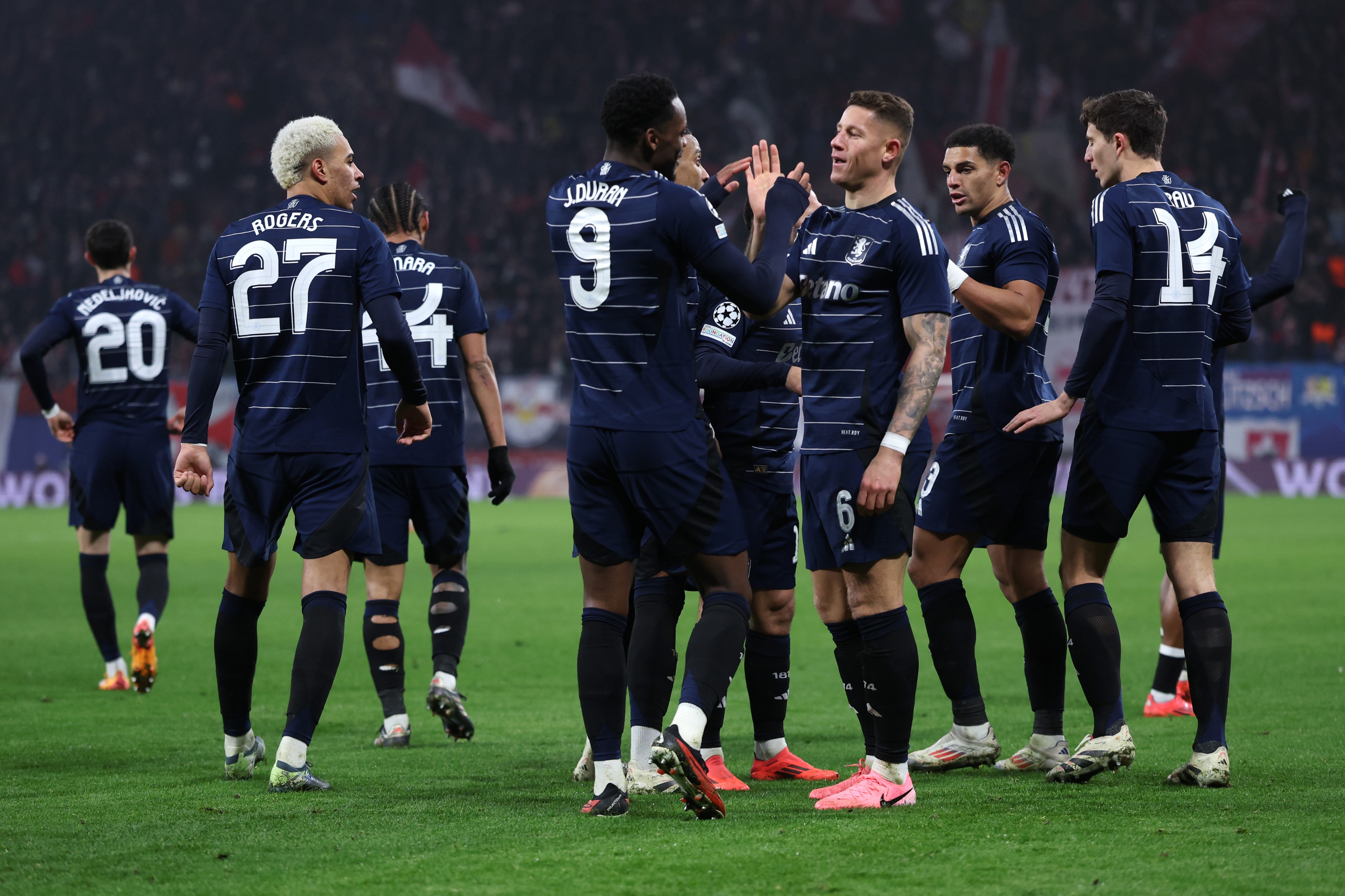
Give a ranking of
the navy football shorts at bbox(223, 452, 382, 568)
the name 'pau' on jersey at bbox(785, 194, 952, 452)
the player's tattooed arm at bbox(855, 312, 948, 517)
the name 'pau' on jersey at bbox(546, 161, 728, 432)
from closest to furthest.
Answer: the name 'pau' on jersey at bbox(546, 161, 728, 432)
the player's tattooed arm at bbox(855, 312, 948, 517)
the name 'pau' on jersey at bbox(785, 194, 952, 452)
the navy football shorts at bbox(223, 452, 382, 568)

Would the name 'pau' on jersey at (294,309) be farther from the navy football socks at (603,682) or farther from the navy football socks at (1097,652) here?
the navy football socks at (1097,652)

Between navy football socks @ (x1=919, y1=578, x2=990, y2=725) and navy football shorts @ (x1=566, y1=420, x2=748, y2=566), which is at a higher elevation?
navy football shorts @ (x1=566, y1=420, x2=748, y2=566)

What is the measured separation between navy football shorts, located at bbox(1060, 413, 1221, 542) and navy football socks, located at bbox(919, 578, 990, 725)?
1.90 ft

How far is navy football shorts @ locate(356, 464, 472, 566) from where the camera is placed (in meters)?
6.23

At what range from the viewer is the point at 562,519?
1989 cm

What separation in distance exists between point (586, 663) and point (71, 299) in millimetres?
5024

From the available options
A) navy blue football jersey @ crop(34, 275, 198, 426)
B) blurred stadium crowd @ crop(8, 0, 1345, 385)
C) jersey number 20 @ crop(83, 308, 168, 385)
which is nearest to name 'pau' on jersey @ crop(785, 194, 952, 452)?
navy blue football jersey @ crop(34, 275, 198, 426)

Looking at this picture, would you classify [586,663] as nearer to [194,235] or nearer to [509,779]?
[509,779]

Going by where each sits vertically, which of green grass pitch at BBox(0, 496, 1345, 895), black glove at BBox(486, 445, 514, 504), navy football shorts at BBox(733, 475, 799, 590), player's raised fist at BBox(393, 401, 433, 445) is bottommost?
green grass pitch at BBox(0, 496, 1345, 895)

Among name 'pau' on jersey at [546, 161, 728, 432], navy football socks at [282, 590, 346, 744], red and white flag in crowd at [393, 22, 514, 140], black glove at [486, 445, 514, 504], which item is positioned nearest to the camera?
name 'pau' on jersey at [546, 161, 728, 432]

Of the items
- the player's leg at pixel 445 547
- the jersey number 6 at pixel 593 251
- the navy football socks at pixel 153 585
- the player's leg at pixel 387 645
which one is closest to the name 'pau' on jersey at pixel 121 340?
the navy football socks at pixel 153 585

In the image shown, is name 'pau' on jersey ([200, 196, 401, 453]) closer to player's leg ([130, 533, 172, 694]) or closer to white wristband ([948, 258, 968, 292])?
white wristband ([948, 258, 968, 292])

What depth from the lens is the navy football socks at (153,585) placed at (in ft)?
24.6

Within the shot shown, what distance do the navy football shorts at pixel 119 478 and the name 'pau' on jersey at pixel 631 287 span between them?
4.52m
